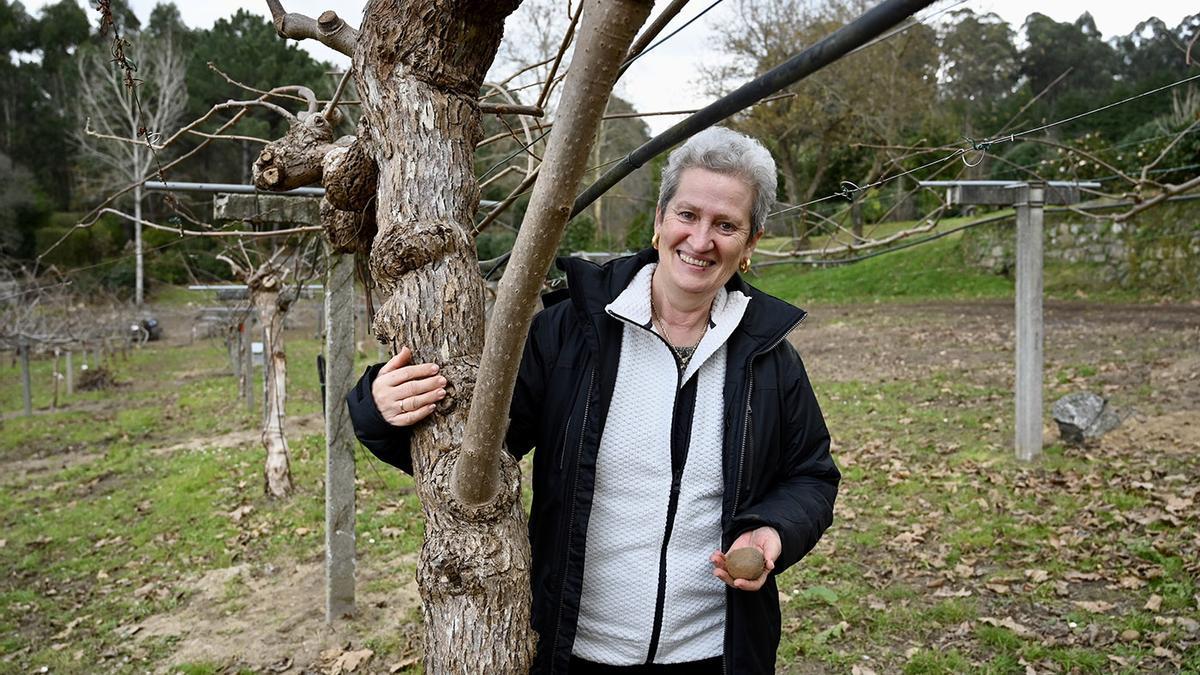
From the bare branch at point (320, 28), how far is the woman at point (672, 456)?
2.73 ft

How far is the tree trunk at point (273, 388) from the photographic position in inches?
277

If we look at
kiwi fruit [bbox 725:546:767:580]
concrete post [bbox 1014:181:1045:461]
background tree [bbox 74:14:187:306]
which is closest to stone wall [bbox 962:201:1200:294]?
concrete post [bbox 1014:181:1045:461]

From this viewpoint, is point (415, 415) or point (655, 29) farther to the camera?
point (655, 29)

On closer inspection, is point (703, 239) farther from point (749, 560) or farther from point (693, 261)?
point (749, 560)

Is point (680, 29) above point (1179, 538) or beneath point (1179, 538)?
above

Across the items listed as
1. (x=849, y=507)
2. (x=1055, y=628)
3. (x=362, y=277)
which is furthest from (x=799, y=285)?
(x=362, y=277)

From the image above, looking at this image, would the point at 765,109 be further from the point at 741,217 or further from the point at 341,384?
the point at 741,217

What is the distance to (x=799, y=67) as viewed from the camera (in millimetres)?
1126

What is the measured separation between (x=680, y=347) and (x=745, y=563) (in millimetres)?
486

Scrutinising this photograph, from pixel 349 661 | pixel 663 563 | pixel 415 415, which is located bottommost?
pixel 349 661

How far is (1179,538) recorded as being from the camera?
4.54m

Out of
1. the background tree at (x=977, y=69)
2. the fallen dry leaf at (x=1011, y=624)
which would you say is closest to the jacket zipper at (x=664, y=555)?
the fallen dry leaf at (x=1011, y=624)

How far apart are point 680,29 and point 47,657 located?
4.85 m

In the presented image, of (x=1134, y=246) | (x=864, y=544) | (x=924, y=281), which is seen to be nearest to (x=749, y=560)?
(x=864, y=544)
